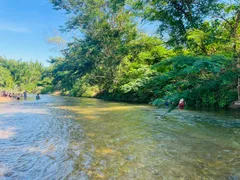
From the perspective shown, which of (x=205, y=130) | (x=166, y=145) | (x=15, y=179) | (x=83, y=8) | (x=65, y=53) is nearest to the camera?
(x=15, y=179)

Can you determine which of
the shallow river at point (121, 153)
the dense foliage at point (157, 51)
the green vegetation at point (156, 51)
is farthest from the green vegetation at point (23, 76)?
the shallow river at point (121, 153)

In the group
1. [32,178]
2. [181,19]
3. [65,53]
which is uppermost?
[65,53]

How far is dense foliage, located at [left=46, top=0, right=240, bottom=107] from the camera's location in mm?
5273

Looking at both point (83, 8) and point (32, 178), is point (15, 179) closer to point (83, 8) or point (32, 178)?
point (32, 178)

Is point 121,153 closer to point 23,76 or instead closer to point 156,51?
point 156,51

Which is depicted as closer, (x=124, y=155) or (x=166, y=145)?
(x=124, y=155)

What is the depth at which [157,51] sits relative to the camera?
22.9m

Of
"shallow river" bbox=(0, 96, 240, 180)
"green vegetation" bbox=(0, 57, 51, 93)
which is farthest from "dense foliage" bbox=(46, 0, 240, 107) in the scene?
"green vegetation" bbox=(0, 57, 51, 93)

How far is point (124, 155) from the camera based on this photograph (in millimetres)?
5594

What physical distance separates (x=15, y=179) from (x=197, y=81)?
4713 mm

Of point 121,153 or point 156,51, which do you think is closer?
point 121,153

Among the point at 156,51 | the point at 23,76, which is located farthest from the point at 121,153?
the point at 23,76

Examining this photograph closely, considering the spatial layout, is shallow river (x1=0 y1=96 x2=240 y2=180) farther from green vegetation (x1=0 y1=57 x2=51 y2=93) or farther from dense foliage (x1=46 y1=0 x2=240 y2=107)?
green vegetation (x1=0 y1=57 x2=51 y2=93)

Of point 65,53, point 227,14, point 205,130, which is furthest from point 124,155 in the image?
point 65,53
